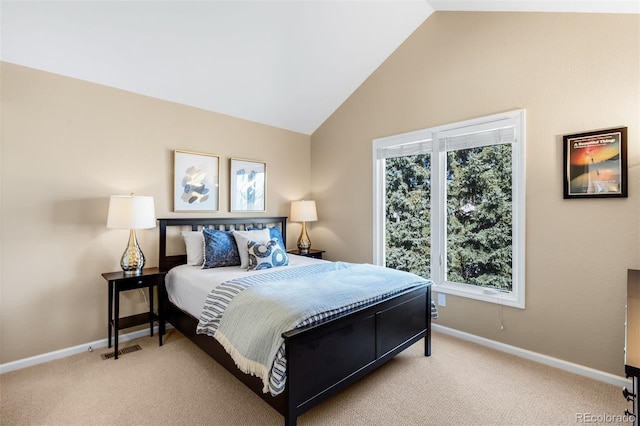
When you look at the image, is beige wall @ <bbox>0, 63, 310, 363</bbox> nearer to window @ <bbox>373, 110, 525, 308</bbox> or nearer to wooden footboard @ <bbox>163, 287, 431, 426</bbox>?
wooden footboard @ <bbox>163, 287, 431, 426</bbox>

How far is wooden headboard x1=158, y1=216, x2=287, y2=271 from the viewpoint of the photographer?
3301 mm

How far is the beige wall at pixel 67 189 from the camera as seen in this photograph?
2557 mm

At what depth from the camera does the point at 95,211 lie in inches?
116

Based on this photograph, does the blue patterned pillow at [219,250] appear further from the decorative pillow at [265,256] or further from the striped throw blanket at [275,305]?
the striped throw blanket at [275,305]

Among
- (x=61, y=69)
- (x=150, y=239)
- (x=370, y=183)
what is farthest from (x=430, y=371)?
(x=61, y=69)

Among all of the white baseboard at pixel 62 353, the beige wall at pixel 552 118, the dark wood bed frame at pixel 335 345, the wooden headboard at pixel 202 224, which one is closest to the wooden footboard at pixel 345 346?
the dark wood bed frame at pixel 335 345

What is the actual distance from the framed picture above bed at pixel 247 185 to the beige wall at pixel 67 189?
710 millimetres

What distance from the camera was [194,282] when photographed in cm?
271

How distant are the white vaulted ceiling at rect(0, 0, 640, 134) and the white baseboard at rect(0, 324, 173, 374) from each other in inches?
98.4

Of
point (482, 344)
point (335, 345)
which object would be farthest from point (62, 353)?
point (482, 344)

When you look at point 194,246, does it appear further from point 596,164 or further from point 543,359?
point 596,164

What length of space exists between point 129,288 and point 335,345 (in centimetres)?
209

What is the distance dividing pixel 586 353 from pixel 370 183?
2616 mm

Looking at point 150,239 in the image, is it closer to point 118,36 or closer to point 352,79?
point 118,36
